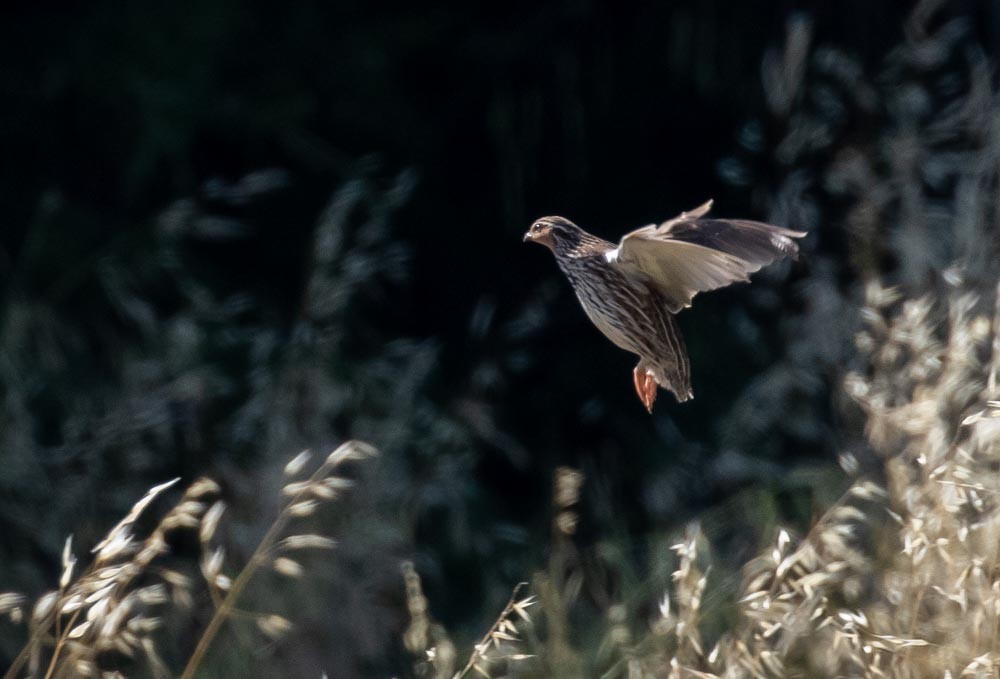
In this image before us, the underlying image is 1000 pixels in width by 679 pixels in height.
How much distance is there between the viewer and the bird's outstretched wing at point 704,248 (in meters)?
2.07

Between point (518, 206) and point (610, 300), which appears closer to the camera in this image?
point (610, 300)

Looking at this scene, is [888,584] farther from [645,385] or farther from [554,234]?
[554,234]

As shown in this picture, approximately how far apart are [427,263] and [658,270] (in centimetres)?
344

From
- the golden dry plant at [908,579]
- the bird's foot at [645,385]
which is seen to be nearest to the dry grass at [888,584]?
the golden dry plant at [908,579]

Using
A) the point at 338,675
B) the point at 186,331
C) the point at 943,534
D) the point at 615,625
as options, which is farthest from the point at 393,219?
the point at 943,534

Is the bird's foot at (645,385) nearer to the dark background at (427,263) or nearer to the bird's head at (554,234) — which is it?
the bird's head at (554,234)

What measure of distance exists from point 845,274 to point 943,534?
3.13m

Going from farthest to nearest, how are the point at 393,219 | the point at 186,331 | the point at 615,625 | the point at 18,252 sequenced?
1. the point at 393,219
2. the point at 18,252
3. the point at 186,331
4. the point at 615,625

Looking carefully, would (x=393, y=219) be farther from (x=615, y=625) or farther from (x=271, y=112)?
(x=615, y=625)

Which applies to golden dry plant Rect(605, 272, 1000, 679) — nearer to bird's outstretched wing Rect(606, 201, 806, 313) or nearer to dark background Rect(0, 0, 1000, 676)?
bird's outstretched wing Rect(606, 201, 806, 313)

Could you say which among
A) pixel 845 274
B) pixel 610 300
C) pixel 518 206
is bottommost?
pixel 845 274

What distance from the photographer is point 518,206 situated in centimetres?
569

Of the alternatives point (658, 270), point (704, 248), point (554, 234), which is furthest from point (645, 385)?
point (704, 248)

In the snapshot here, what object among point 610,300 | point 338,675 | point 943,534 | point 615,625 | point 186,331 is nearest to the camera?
point 943,534
